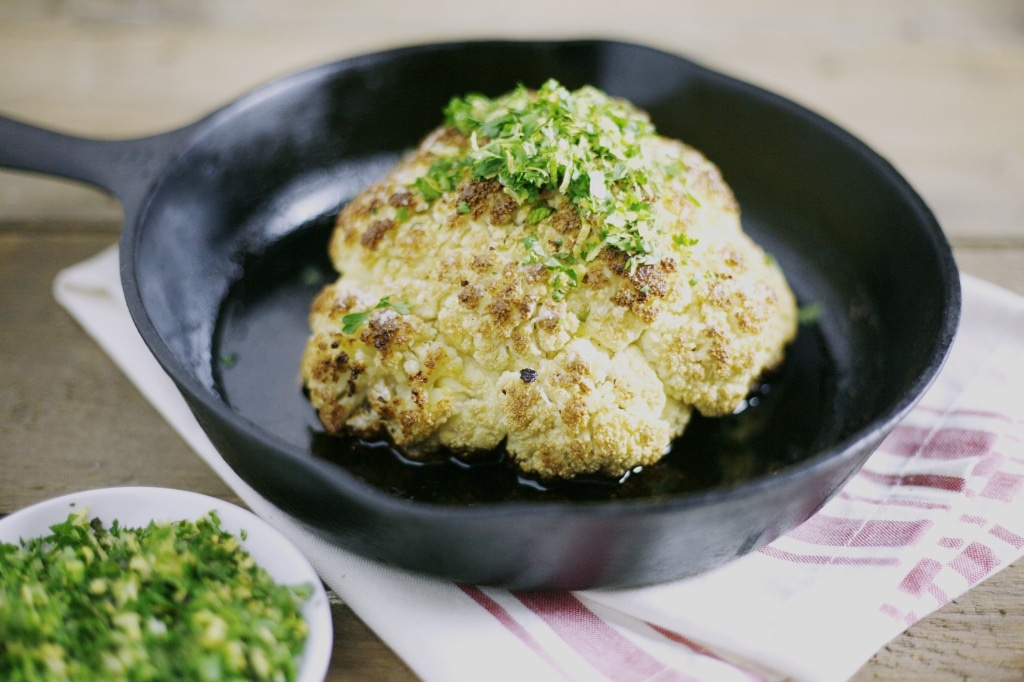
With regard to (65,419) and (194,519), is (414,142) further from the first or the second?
(194,519)

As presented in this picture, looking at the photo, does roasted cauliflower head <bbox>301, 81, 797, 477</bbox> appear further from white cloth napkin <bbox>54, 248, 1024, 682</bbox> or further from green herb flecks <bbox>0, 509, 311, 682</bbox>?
green herb flecks <bbox>0, 509, 311, 682</bbox>

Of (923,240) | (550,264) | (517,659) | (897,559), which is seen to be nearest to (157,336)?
(550,264)

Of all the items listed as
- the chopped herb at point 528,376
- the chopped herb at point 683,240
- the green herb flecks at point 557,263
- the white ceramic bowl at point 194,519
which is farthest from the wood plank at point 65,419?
the chopped herb at point 683,240

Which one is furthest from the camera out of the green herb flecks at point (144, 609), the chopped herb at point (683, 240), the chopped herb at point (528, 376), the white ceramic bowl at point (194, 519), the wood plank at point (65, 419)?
the wood plank at point (65, 419)

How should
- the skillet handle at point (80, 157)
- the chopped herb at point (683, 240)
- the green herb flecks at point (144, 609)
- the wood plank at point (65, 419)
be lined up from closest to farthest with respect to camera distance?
the green herb flecks at point (144, 609), the chopped herb at point (683, 240), the wood plank at point (65, 419), the skillet handle at point (80, 157)

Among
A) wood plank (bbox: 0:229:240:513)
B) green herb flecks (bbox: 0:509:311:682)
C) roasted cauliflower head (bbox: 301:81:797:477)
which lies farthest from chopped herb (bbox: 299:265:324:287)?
green herb flecks (bbox: 0:509:311:682)

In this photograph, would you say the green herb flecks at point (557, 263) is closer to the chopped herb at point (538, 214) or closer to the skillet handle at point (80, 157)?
the chopped herb at point (538, 214)
